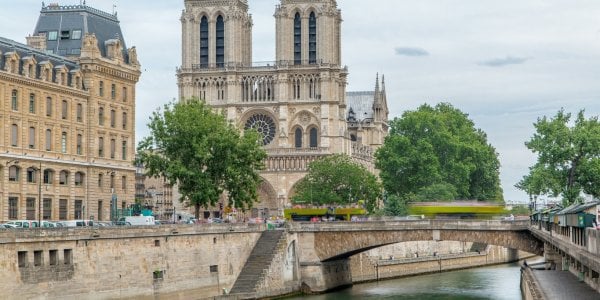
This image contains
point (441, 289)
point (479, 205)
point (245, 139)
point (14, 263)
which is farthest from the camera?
point (479, 205)

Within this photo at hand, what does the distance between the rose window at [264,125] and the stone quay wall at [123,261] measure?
85.5 metres

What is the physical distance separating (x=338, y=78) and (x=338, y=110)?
4.34 meters

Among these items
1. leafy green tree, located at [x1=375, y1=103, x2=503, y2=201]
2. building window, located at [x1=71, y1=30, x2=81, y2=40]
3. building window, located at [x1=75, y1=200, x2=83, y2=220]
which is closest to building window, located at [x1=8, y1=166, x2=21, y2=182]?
building window, located at [x1=75, y1=200, x2=83, y2=220]

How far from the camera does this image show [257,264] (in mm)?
86562

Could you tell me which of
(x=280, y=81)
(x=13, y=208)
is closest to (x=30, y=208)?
(x=13, y=208)

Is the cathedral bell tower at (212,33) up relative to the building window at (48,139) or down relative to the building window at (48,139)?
up

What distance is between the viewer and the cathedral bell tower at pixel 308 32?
172 metres

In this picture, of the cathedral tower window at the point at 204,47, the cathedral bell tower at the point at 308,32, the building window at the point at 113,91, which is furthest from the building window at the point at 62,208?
the cathedral tower window at the point at 204,47

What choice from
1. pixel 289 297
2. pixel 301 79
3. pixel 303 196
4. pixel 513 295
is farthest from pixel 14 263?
pixel 301 79

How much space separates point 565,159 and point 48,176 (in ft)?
180

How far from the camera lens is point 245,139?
102 metres

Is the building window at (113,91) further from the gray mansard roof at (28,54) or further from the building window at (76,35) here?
the building window at (76,35)

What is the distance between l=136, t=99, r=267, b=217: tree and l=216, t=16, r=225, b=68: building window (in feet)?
243

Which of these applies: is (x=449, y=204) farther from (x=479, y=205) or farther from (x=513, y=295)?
(x=513, y=295)
